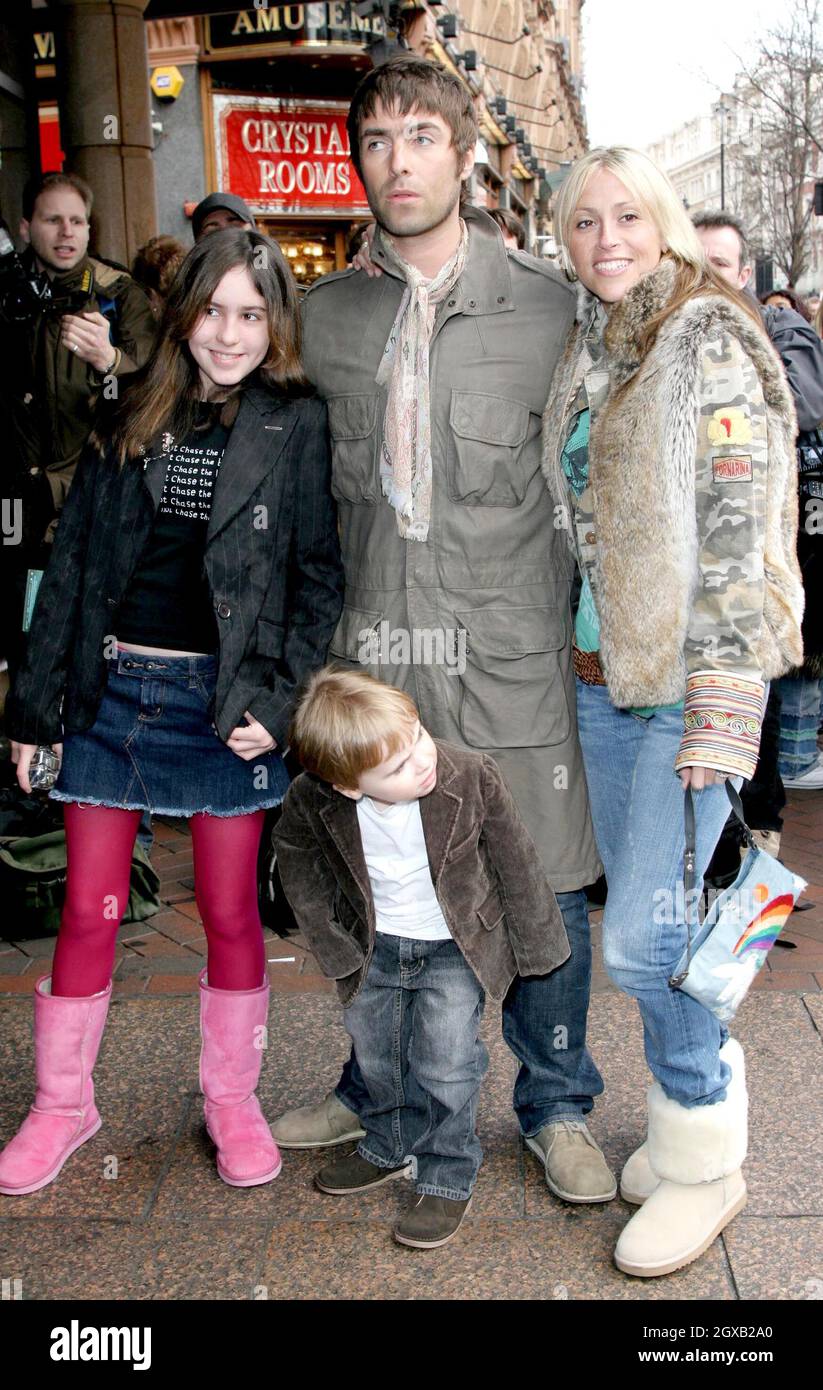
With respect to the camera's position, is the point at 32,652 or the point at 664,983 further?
the point at 32,652

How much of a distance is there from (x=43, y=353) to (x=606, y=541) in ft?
9.22

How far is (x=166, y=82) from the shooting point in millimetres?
12828

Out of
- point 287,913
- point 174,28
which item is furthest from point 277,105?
point 287,913

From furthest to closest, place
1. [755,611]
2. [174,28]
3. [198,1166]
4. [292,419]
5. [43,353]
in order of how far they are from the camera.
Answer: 1. [174,28]
2. [43,353]
3. [198,1166]
4. [292,419]
5. [755,611]

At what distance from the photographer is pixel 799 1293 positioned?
267 centimetres

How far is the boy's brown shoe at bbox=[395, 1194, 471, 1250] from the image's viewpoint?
2848 mm

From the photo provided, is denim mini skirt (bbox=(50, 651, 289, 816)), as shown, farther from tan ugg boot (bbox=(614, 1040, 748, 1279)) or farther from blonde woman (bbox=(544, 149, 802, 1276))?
tan ugg boot (bbox=(614, 1040, 748, 1279))

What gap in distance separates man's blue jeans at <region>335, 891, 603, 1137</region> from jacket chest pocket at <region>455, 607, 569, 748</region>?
411 millimetres

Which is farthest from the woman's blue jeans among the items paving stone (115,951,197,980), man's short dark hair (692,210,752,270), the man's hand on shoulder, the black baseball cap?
the black baseball cap

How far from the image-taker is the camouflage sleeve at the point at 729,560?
8.25 ft

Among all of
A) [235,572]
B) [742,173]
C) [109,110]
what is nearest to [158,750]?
[235,572]

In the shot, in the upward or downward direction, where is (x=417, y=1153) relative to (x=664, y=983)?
downward

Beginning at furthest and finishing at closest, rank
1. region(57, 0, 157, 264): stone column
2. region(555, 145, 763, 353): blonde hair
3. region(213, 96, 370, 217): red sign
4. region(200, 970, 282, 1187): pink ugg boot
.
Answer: region(213, 96, 370, 217): red sign, region(57, 0, 157, 264): stone column, region(200, 970, 282, 1187): pink ugg boot, region(555, 145, 763, 353): blonde hair

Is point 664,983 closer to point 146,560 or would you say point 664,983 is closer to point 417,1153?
point 417,1153
